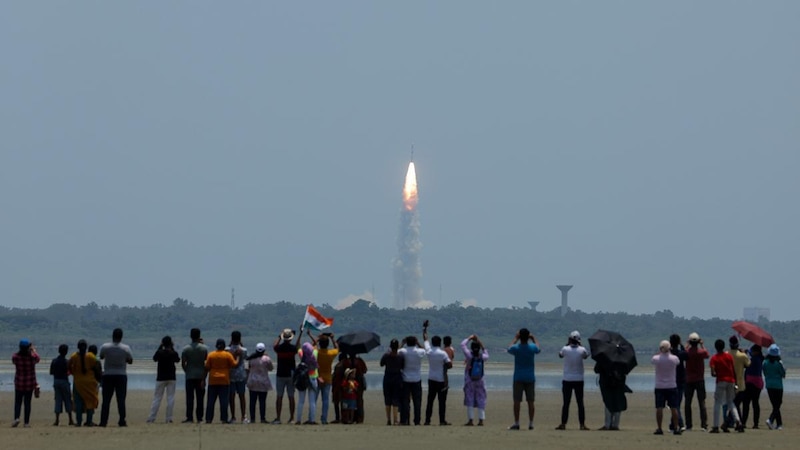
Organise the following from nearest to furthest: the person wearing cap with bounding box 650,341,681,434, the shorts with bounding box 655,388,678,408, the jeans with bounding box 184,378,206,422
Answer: the person wearing cap with bounding box 650,341,681,434 → the shorts with bounding box 655,388,678,408 → the jeans with bounding box 184,378,206,422

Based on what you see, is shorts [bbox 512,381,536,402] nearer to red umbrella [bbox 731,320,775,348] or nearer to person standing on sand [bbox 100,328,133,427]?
red umbrella [bbox 731,320,775,348]

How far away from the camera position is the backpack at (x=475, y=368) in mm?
27734

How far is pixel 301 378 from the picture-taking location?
90.2 feet

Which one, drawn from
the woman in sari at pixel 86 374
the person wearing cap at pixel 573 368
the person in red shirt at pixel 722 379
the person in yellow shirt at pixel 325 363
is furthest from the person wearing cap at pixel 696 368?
the woman in sari at pixel 86 374

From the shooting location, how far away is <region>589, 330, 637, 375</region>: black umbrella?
2652cm

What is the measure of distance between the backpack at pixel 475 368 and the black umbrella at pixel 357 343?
1.86 meters

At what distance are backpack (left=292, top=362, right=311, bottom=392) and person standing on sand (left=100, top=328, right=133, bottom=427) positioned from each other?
123 inches

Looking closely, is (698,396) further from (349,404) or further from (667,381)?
(349,404)

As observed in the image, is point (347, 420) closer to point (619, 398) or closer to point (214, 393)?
point (214, 393)

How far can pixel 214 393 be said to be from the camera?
27.0 meters

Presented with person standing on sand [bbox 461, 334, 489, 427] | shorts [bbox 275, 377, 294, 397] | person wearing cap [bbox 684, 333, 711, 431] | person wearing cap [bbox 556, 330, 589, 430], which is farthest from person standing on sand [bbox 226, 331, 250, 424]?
person wearing cap [bbox 684, 333, 711, 431]

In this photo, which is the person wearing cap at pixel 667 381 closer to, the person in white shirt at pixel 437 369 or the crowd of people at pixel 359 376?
the crowd of people at pixel 359 376

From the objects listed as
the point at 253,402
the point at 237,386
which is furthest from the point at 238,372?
the point at 253,402

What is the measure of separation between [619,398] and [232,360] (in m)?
7.06
